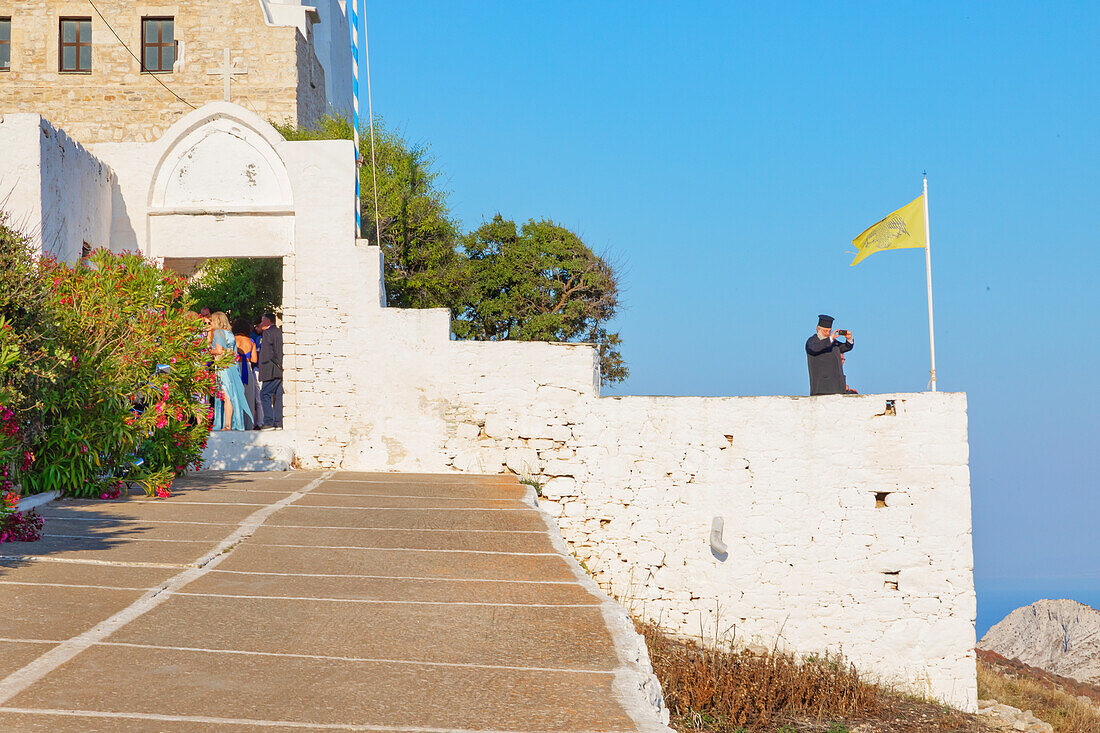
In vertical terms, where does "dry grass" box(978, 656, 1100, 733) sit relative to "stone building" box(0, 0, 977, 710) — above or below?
below

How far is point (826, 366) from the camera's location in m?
11.1

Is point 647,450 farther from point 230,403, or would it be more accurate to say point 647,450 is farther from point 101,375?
point 101,375

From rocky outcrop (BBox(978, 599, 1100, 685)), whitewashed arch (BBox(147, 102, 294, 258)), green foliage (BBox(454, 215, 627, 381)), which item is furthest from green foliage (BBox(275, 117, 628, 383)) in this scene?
rocky outcrop (BBox(978, 599, 1100, 685))

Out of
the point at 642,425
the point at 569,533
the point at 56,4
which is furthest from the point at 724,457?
the point at 56,4

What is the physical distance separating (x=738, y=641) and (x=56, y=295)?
25.0ft

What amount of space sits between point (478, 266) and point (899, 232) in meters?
8.82

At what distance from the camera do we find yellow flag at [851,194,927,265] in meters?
11.6

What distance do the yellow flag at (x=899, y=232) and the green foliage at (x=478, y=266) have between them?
7.39 metres

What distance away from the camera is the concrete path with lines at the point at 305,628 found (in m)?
3.50

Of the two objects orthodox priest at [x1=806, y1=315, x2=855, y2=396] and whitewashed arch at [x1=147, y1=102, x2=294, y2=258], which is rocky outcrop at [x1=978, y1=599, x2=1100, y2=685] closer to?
orthodox priest at [x1=806, y1=315, x2=855, y2=396]

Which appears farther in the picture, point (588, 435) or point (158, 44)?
point (158, 44)

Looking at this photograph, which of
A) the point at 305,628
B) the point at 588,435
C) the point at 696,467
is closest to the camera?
the point at 305,628

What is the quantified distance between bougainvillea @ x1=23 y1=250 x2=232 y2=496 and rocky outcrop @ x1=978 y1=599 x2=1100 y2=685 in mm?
19307

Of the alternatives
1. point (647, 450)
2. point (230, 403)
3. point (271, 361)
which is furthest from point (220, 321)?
point (647, 450)
